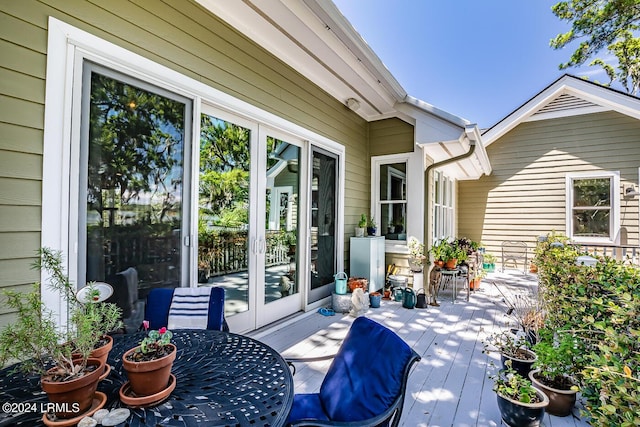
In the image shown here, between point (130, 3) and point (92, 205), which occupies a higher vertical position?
point (130, 3)

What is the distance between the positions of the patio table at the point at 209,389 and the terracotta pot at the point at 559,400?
74.9 inches

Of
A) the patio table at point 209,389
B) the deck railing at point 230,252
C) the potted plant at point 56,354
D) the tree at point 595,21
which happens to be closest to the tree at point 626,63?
the tree at point 595,21

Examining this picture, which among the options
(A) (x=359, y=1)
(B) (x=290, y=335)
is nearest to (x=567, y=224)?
(A) (x=359, y=1)

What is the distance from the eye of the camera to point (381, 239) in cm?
509

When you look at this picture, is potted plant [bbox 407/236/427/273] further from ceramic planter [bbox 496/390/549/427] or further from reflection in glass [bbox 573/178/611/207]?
reflection in glass [bbox 573/178/611/207]

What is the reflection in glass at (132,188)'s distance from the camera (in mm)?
2059

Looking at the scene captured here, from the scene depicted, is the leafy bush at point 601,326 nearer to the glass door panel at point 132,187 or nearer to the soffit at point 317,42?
the glass door panel at point 132,187

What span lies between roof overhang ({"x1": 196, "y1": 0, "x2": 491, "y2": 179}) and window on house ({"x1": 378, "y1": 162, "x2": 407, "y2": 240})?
0.63 meters

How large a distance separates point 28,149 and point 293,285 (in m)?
2.99

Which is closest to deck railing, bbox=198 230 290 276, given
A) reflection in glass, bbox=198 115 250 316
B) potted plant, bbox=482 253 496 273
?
reflection in glass, bbox=198 115 250 316

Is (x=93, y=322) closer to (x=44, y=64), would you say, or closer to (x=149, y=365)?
(x=149, y=365)

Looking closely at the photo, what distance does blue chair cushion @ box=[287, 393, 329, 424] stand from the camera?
4.76ft

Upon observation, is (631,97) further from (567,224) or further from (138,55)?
(138,55)

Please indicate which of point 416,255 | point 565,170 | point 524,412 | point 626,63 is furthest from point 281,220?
point 626,63
